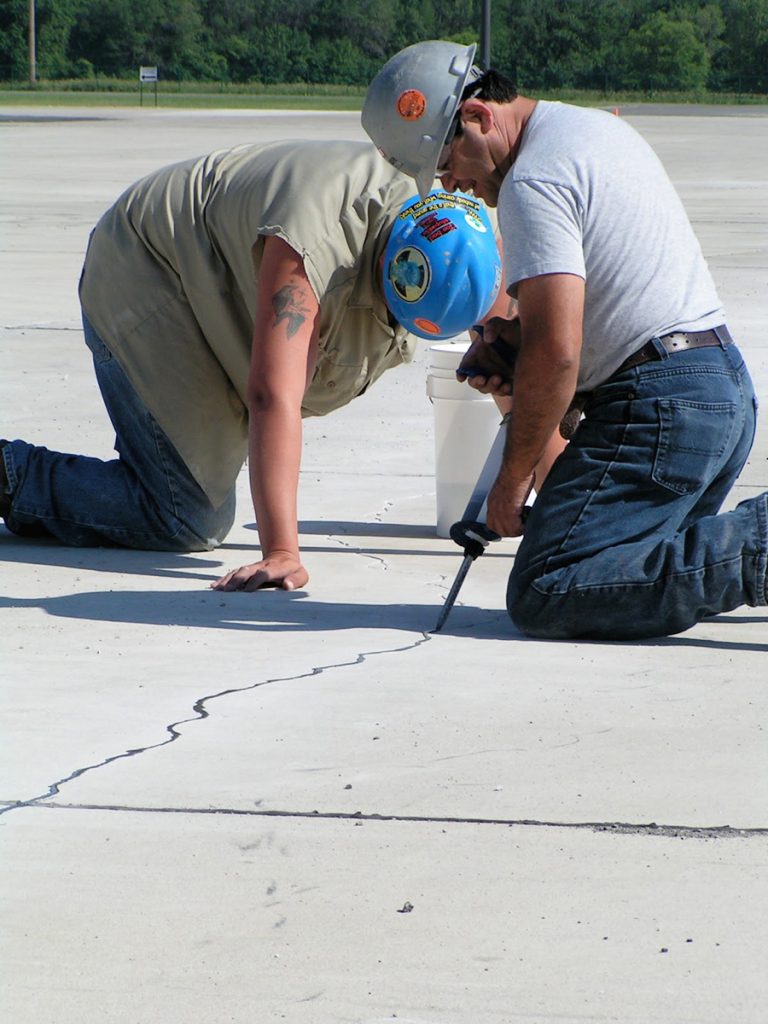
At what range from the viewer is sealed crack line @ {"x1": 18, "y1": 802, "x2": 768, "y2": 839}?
8.57 ft

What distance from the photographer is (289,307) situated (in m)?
4.14

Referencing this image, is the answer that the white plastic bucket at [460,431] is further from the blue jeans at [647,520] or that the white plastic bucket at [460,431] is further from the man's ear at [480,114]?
the man's ear at [480,114]

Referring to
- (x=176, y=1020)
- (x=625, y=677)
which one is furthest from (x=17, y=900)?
(x=625, y=677)

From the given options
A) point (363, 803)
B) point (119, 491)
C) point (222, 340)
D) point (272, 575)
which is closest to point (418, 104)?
point (222, 340)

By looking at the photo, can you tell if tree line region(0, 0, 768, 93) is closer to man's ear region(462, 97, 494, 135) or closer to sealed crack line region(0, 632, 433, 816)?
man's ear region(462, 97, 494, 135)

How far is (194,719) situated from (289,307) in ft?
4.56

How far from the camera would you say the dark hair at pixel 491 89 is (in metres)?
3.71

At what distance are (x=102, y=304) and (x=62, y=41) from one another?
8170 centimetres

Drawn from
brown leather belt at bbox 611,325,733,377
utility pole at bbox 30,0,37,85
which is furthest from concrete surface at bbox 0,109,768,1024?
utility pole at bbox 30,0,37,85

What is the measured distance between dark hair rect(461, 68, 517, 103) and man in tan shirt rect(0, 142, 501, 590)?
640mm

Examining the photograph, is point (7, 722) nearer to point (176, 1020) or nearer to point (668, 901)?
point (176, 1020)

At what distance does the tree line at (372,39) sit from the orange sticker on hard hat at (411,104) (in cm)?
6655

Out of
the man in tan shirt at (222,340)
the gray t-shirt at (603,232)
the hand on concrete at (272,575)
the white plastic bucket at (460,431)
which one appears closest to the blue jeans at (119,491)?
the man in tan shirt at (222,340)

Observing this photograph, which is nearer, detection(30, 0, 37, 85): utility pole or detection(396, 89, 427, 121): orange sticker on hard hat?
detection(396, 89, 427, 121): orange sticker on hard hat
